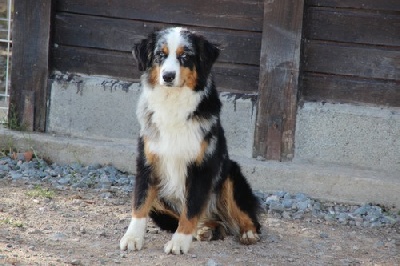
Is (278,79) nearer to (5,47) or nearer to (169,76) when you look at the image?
(169,76)

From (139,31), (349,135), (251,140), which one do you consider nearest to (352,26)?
(349,135)

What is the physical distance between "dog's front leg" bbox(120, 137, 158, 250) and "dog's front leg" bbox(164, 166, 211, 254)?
22 centimetres

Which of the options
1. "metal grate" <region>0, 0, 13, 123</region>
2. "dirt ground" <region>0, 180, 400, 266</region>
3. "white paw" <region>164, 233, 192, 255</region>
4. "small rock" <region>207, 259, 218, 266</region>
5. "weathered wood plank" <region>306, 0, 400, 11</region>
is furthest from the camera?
"metal grate" <region>0, 0, 13, 123</region>

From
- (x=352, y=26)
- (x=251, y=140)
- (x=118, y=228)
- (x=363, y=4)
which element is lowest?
(x=118, y=228)

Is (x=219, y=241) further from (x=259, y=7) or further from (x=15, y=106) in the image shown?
(x=15, y=106)

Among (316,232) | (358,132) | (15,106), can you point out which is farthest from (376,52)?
(15,106)

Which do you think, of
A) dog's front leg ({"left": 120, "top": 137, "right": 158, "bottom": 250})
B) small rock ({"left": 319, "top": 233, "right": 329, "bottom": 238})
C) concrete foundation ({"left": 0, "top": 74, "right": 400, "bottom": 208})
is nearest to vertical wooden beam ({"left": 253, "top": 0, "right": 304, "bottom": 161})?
concrete foundation ({"left": 0, "top": 74, "right": 400, "bottom": 208})

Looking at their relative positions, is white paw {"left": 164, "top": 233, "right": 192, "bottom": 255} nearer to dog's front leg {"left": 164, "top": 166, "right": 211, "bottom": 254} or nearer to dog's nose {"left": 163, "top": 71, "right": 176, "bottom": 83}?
dog's front leg {"left": 164, "top": 166, "right": 211, "bottom": 254}

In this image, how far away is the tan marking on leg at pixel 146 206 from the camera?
5.73 m

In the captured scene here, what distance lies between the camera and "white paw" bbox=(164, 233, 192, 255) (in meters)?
5.57

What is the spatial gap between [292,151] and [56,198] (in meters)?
2.10

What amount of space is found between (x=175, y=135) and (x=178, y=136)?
A: 2 centimetres

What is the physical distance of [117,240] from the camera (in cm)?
589

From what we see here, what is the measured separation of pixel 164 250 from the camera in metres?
5.63
